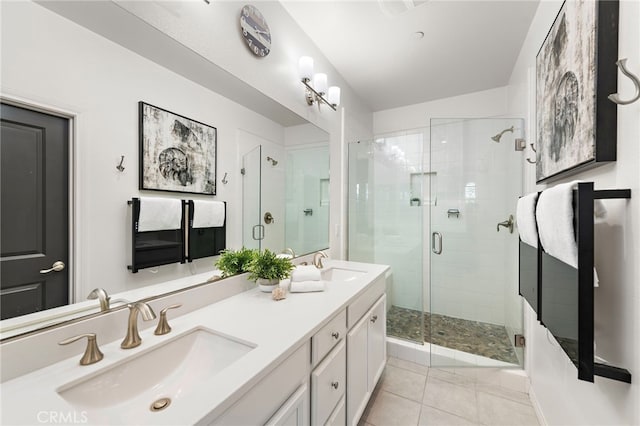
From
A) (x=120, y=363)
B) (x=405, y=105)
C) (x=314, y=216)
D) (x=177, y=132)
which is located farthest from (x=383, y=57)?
(x=120, y=363)

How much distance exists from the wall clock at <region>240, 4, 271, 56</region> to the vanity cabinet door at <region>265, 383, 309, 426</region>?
5.42ft

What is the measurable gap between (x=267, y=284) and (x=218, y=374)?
67cm

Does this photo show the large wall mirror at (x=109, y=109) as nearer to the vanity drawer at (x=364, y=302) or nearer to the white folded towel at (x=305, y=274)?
the white folded towel at (x=305, y=274)

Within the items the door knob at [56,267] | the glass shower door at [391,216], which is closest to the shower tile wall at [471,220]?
the glass shower door at [391,216]

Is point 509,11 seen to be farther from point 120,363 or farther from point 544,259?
point 120,363

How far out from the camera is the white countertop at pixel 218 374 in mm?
555

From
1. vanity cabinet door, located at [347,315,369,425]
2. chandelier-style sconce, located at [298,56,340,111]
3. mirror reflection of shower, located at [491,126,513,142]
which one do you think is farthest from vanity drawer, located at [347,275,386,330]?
mirror reflection of shower, located at [491,126,513,142]

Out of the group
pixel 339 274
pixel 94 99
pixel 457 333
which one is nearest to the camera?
pixel 94 99

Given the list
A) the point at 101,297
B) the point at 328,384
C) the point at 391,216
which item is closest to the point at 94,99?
the point at 101,297

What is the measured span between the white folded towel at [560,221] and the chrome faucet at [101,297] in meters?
1.47

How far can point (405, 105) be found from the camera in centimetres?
318

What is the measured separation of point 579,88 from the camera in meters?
0.99

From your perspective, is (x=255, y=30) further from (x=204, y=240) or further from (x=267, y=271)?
(x=267, y=271)

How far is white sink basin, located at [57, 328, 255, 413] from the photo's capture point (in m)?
0.67
